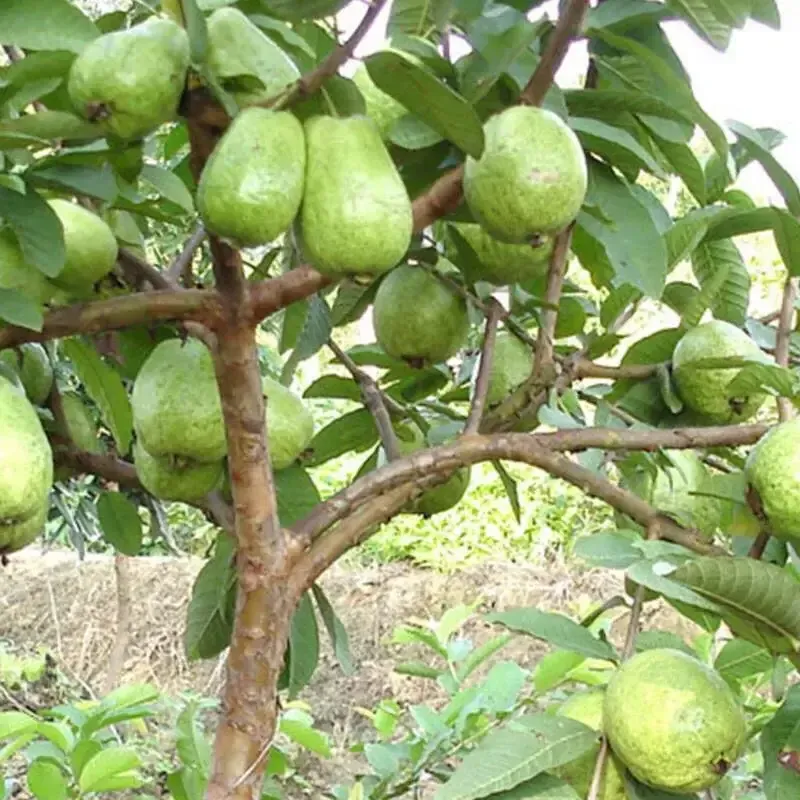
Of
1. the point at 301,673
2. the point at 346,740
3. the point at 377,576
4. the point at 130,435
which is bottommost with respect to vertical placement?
the point at 346,740

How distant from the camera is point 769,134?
0.92 metres

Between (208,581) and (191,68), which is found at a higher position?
(191,68)

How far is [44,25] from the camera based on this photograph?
654mm

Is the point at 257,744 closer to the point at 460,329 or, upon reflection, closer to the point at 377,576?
the point at 460,329

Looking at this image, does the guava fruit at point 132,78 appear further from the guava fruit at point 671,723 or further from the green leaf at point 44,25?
the guava fruit at point 671,723

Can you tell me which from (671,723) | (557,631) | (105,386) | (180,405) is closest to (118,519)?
(105,386)

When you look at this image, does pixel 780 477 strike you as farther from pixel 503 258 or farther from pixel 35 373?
pixel 35 373

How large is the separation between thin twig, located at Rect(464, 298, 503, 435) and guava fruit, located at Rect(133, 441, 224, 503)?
0.22 metres

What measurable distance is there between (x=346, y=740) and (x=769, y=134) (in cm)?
311

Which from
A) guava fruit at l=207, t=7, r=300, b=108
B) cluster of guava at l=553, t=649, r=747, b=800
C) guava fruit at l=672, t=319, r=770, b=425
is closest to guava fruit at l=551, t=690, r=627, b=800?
cluster of guava at l=553, t=649, r=747, b=800

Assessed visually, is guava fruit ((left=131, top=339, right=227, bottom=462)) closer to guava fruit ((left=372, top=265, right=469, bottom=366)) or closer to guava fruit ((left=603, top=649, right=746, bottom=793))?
guava fruit ((left=372, top=265, right=469, bottom=366))

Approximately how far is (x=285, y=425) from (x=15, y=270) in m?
0.26

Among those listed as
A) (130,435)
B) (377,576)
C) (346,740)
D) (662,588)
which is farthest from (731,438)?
(377,576)

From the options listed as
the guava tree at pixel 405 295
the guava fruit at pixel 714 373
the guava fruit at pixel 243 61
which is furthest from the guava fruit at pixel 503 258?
the guava fruit at pixel 243 61
